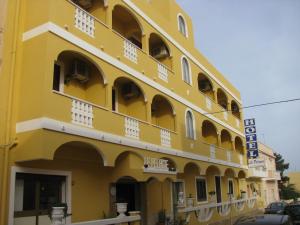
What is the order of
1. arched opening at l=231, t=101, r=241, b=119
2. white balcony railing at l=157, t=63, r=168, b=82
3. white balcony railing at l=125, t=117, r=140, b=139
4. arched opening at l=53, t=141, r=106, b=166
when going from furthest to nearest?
arched opening at l=231, t=101, r=241, b=119, white balcony railing at l=157, t=63, r=168, b=82, white balcony railing at l=125, t=117, r=140, b=139, arched opening at l=53, t=141, r=106, b=166

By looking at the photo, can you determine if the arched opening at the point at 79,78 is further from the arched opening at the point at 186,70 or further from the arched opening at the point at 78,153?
the arched opening at the point at 186,70

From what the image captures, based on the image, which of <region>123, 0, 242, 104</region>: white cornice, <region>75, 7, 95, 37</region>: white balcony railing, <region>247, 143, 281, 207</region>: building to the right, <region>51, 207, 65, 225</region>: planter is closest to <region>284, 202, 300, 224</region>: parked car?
<region>123, 0, 242, 104</region>: white cornice

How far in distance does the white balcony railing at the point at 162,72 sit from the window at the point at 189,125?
2.99 meters

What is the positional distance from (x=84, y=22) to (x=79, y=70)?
1647mm

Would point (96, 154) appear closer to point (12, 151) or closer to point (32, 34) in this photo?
point (12, 151)

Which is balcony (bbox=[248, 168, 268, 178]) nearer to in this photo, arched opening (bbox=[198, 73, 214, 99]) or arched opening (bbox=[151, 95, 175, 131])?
arched opening (bbox=[198, 73, 214, 99])

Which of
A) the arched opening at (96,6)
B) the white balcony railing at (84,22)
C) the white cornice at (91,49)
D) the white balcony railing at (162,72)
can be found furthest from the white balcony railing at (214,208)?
the arched opening at (96,6)

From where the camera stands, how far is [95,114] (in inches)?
466

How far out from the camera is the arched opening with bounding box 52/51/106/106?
41.4 ft

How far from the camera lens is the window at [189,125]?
1937 centimetres

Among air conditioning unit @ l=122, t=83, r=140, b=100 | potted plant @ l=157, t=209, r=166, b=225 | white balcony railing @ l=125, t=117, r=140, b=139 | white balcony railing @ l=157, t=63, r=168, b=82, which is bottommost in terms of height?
potted plant @ l=157, t=209, r=166, b=225

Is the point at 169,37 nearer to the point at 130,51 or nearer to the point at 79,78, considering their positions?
the point at 130,51

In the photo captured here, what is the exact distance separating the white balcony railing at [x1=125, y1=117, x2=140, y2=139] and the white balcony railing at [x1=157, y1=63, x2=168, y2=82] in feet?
12.2

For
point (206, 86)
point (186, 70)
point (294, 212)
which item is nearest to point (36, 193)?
point (294, 212)
